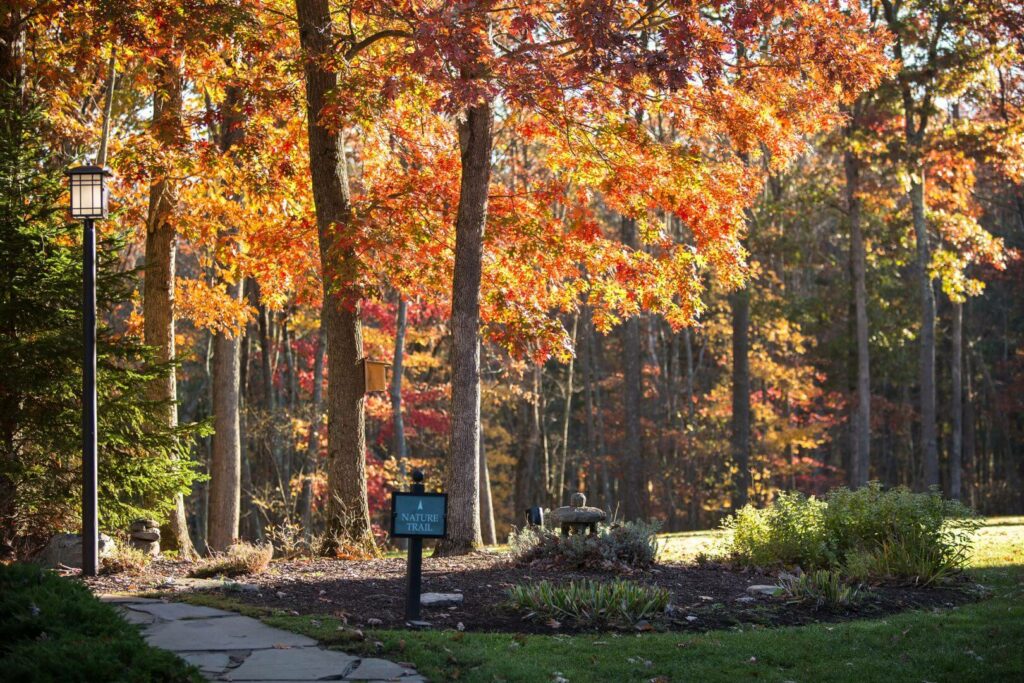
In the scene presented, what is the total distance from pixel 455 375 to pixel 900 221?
15.3 m

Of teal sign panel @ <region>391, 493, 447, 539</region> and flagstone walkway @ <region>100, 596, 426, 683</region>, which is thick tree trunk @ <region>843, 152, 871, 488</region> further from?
flagstone walkway @ <region>100, 596, 426, 683</region>

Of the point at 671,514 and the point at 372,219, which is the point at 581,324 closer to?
the point at 671,514

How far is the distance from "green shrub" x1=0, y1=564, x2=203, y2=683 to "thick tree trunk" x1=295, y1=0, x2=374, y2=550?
263 inches

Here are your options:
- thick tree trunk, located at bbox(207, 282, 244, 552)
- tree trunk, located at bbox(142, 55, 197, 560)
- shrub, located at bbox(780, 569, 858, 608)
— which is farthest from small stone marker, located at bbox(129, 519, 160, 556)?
shrub, located at bbox(780, 569, 858, 608)

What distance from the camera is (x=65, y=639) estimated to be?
4.50m

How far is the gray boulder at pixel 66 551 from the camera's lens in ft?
32.4

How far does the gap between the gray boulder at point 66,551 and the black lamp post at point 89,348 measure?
1.60ft

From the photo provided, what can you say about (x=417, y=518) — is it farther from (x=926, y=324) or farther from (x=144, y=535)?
(x=926, y=324)

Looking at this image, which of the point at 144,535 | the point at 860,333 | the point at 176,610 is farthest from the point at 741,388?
the point at 176,610

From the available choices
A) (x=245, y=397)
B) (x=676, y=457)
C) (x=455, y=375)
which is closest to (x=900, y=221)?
(x=676, y=457)

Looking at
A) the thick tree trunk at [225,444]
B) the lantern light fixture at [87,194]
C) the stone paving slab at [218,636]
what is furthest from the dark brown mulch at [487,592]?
the thick tree trunk at [225,444]

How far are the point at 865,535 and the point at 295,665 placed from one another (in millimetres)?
6511

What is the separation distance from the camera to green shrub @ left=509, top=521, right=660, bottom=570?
952 centimetres

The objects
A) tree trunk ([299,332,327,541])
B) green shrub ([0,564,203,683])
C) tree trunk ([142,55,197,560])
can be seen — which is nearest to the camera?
green shrub ([0,564,203,683])
